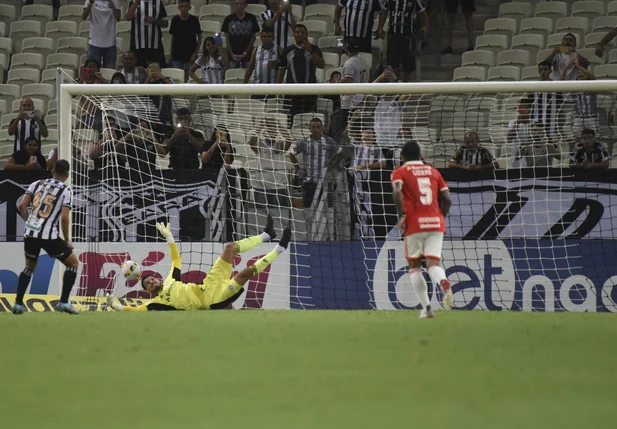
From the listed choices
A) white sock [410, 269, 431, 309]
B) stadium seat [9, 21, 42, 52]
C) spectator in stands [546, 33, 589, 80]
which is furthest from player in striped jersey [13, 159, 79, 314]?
stadium seat [9, 21, 42, 52]

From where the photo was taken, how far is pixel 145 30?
19484 millimetres

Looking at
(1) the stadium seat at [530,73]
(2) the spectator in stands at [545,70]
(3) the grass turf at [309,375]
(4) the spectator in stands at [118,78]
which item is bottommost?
(3) the grass turf at [309,375]

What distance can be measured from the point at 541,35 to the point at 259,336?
12.0 metres

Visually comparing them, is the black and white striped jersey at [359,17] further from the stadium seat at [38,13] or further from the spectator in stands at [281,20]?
the stadium seat at [38,13]

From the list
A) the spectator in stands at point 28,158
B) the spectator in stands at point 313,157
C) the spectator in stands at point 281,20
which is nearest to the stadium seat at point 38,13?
the spectator in stands at point 281,20

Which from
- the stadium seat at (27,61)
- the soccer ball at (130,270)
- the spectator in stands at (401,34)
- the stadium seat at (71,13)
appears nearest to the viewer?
the soccer ball at (130,270)

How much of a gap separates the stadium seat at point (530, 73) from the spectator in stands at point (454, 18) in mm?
1968

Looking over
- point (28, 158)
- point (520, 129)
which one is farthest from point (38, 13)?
point (520, 129)

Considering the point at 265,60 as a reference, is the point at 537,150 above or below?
below

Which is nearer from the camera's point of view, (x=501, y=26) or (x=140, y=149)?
(x=140, y=149)

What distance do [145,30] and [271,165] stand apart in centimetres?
521

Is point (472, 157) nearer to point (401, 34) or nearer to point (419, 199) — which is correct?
point (401, 34)

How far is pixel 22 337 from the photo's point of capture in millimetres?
9180

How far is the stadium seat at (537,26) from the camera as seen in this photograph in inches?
774
